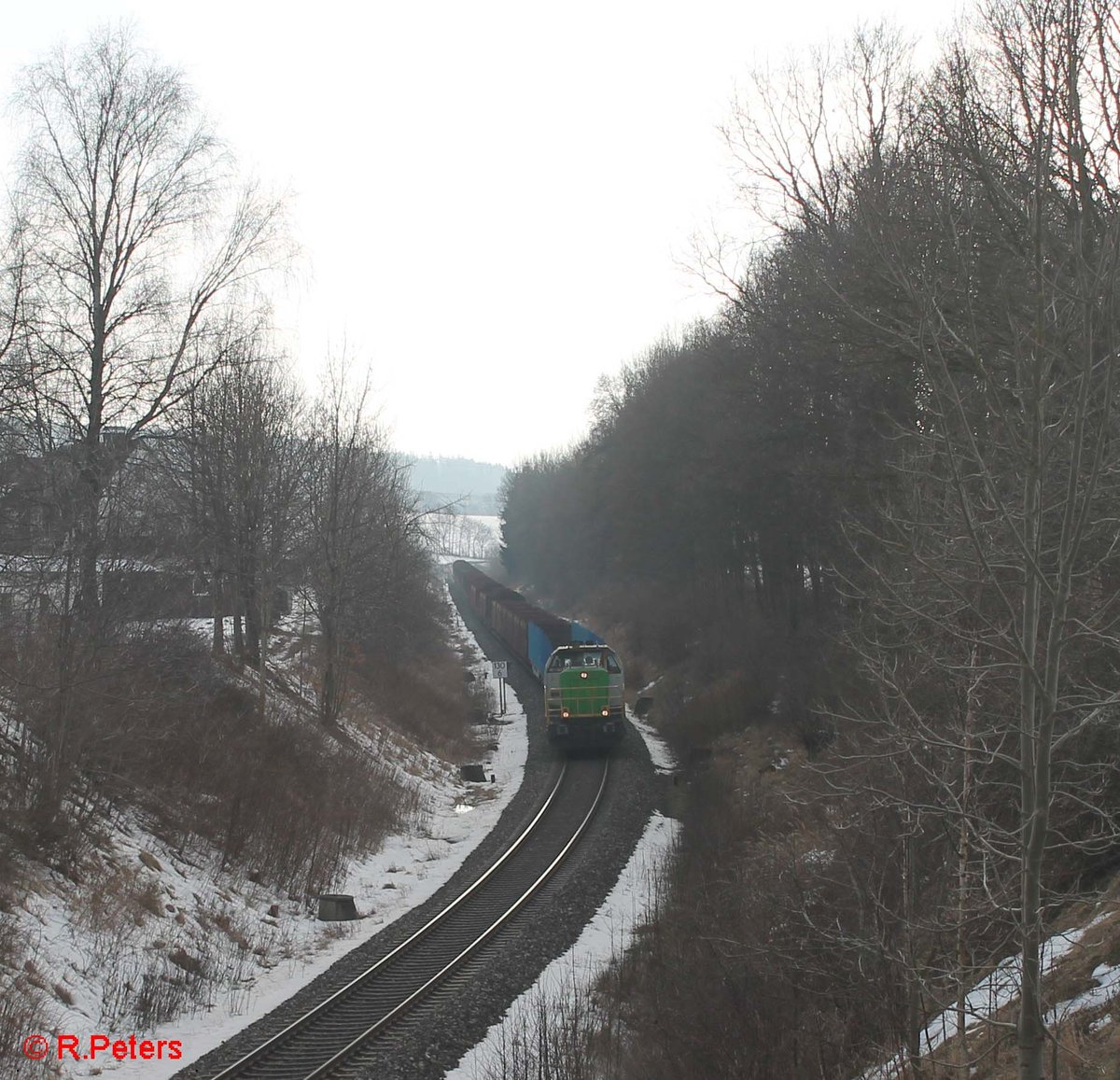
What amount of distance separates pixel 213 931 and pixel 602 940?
462 cm

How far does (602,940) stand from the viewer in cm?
1176

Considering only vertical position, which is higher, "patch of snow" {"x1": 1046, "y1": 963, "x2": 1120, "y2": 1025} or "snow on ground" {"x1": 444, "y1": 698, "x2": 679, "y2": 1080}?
"patch of snow" {"x1": 1046, "y1": 963, "x2": 1120, "y2": 1025}

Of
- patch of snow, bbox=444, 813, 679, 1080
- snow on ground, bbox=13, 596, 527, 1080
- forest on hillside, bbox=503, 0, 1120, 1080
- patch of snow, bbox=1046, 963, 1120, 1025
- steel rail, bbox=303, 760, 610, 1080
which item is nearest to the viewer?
forest on hillside, bbox=503, 0, 1120, 1080

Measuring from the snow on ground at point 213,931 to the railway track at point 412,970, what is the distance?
66cm

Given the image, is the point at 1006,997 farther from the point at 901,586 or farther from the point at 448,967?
the point at 448,967

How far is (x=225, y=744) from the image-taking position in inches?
615

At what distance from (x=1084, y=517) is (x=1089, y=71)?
6765mm

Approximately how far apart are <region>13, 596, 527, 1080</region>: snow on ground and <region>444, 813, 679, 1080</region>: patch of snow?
2370 millimetres

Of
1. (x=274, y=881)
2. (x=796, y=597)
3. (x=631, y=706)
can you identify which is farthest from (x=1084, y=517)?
(x=631, y=706)

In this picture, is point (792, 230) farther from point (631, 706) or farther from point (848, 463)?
point (631, 706)

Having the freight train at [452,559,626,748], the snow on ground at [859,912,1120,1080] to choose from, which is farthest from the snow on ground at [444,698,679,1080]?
the freight train at [452,559,626,748]

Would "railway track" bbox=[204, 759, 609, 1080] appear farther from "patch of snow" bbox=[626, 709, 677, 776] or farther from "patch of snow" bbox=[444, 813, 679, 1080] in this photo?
"patch of snow" bbox=[626, 709, 677, 776]

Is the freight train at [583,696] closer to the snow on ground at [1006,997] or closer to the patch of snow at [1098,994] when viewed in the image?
the snow on ground at [1006,997]

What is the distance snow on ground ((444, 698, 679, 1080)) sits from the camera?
8.45 metres
